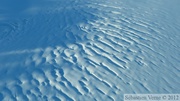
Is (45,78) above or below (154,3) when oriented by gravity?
below

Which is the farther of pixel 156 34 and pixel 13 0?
pixel 13 0

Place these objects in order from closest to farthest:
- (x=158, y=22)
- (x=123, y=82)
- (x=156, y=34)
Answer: (x=123, y=82), (x=156, y=34), (x=158, y=22)

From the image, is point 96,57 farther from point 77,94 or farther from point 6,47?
point 6,47

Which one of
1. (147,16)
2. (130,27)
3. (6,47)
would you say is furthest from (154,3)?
(6,47)

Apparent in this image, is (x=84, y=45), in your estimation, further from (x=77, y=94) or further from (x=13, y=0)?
(x=13, y=0)

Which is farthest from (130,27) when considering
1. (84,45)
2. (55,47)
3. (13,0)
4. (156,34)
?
(13,0)

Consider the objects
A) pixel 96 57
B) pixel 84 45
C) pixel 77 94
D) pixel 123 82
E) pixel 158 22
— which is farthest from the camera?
pixel 158 22
